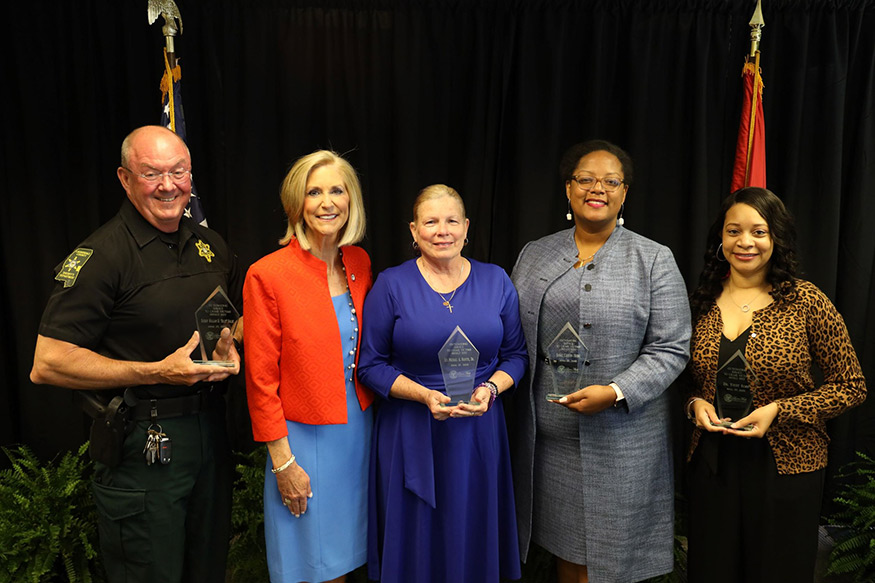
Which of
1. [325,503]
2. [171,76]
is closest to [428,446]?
[325,503]

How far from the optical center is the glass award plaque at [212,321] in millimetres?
1870

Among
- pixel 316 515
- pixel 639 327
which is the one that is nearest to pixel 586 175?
pixel 639 327

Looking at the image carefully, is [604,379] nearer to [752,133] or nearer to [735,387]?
[735,387]

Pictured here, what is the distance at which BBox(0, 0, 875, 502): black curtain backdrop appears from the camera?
3131 mm

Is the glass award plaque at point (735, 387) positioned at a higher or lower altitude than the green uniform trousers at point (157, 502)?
higher

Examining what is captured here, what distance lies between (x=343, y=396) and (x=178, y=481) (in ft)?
2.09

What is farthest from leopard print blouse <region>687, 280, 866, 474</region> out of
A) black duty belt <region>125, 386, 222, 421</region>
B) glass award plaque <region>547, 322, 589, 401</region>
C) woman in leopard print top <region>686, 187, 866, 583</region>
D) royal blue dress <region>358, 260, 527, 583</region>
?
black duty belt <region>125, 386, 222, 421</region>

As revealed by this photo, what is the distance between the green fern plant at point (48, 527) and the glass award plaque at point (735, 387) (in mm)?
2756

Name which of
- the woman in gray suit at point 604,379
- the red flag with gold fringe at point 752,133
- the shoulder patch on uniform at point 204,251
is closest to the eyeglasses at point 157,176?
the shoulder patch on uniform at point 204,251

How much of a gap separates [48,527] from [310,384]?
5.24 ft

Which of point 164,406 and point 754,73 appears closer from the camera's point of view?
point 164,406

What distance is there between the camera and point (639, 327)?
217cm

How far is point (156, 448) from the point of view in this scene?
1926 mm

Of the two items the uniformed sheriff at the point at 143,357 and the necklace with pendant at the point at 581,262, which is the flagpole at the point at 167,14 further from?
the necklace with pendant at the point at 581,262
